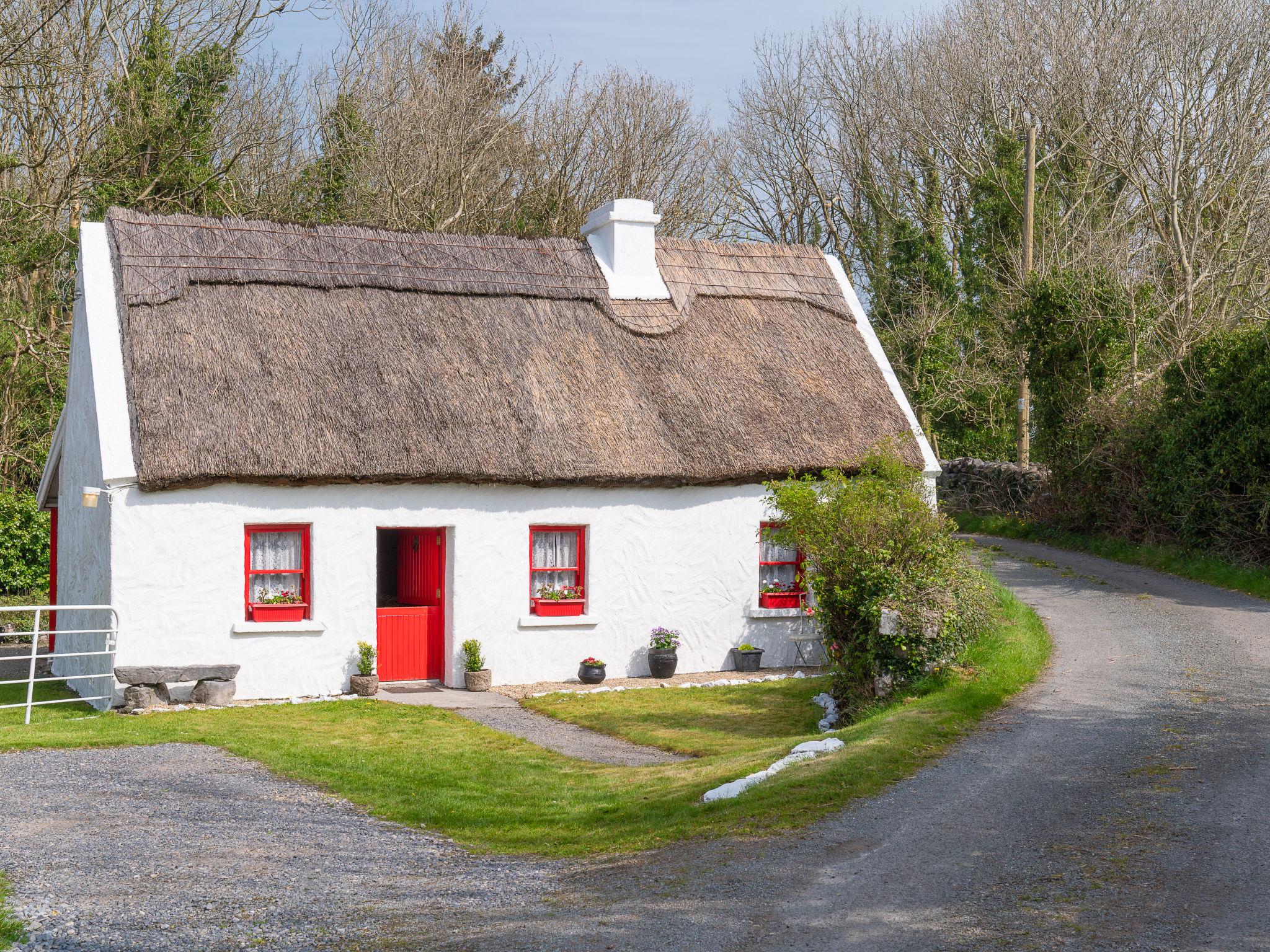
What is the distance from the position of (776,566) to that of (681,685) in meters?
2.60

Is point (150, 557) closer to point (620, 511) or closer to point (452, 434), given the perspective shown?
point (452, 434)

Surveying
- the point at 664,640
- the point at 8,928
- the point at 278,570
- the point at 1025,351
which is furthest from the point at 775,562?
the point at 8,928

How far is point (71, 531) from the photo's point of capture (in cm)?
1688

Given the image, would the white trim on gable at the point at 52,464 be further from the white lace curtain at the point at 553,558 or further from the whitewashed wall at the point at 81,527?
the white lace curtain at the point at 553,558

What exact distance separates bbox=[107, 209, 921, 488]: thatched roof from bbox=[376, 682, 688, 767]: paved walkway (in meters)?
2.77

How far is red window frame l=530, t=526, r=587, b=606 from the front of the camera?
54.3ft

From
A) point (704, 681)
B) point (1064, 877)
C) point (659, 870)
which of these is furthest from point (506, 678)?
A: point (1064, 877)

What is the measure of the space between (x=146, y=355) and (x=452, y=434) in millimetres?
3899

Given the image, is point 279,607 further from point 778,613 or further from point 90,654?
point 778,613

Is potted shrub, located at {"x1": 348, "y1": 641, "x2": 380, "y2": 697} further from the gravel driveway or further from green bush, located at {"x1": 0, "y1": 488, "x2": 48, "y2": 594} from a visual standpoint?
green bush, located at {"x1": 0, "y1": 488, "x2": 48, "y2": 594}

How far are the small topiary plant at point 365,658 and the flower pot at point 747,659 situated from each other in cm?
513

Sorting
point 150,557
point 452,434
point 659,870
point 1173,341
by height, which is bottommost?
point 659,870

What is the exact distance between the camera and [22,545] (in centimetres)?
2303

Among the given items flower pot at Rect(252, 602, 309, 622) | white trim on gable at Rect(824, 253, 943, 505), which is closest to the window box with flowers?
white trim on gable at Rect(824, 253, 943, 505)
